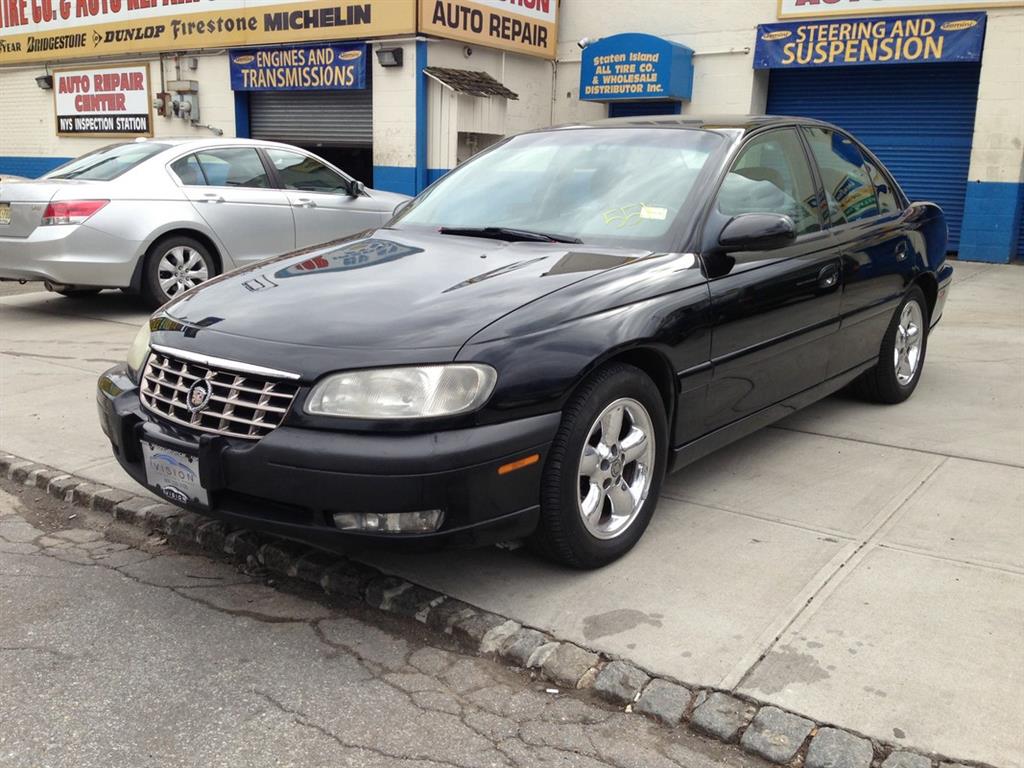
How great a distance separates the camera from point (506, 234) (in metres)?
4.08

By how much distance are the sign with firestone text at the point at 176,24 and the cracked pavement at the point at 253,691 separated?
1248 cm

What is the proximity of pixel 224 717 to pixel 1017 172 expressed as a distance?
12841 millimetres

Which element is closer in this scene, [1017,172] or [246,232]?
[246,232]

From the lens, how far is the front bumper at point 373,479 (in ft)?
9.37

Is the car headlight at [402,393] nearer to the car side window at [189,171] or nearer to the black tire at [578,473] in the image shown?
the black tire at [578,473]

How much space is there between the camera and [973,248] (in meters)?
13.2

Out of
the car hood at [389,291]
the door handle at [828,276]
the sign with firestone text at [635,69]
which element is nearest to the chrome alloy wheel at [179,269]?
the car hood at [389,291]

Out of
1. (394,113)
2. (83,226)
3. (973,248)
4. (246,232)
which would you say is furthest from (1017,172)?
(83,226)

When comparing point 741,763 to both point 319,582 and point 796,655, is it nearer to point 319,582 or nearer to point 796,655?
point 796,655

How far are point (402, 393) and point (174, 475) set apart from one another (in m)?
0.86

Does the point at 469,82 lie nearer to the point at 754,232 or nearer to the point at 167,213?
the point at 167,213

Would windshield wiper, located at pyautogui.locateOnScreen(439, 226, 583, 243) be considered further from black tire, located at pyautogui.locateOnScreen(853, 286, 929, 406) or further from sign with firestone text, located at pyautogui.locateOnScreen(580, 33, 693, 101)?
sign with firestone text, located at pyautogui.locateOnScreen(580, 33, 693, 101)

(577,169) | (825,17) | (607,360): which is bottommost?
(607,360)

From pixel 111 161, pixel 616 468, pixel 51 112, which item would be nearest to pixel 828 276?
pixel 616 468
